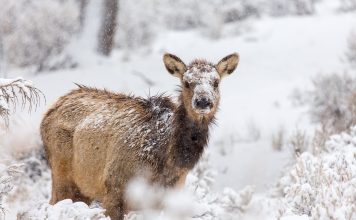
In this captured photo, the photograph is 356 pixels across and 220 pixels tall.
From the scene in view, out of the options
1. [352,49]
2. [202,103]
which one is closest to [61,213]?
[202,103]

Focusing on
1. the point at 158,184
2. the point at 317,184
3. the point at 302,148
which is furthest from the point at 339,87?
the point at 158,184

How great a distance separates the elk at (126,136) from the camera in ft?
20.5

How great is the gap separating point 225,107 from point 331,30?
6.85 m

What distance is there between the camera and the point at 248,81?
19.0 metres

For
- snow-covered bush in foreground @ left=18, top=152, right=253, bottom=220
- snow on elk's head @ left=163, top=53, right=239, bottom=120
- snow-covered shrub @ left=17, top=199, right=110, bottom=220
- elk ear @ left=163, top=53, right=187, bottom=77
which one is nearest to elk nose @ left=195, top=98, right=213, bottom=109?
snow on elk's head @ left=163, top=53, right=239, bottom=120

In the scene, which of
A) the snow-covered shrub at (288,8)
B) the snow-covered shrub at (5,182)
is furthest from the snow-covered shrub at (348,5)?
the snow-covered shrub at (5,182)

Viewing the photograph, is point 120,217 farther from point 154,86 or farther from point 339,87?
point 154,86

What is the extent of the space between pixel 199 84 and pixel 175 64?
0.52 metres

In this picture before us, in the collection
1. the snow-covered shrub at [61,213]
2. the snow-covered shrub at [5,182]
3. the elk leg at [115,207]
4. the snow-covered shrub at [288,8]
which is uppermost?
the snow-covered shrub at [288,8]

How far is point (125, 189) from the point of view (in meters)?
6.18

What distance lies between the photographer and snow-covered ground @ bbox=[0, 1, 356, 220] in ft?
38.2

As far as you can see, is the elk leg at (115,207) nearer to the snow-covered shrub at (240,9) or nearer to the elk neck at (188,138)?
the elk neck at (188,138)

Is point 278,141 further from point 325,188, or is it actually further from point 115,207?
point 115,207

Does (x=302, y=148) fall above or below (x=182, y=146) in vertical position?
below
